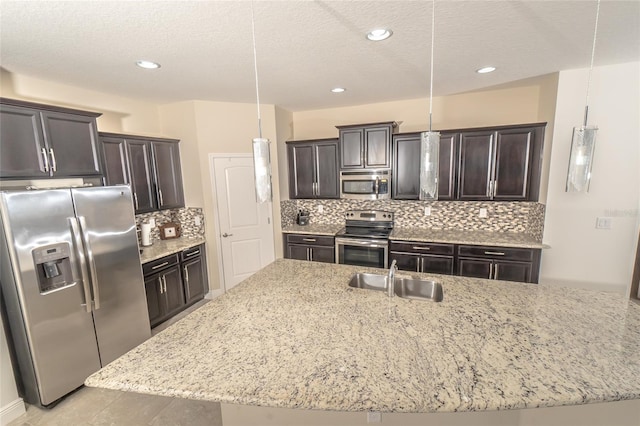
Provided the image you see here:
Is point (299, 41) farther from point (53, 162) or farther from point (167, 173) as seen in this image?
point (167, 173)

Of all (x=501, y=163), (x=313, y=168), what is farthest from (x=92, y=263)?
(x=501, y=163)

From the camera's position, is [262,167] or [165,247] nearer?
[262,167]

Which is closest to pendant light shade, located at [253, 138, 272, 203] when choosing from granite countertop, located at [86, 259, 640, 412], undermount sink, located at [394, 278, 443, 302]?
granite countertop, located at [86, 259, 640, 412]

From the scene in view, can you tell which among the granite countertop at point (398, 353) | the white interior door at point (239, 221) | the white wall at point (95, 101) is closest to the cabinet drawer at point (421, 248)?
the granite countertop at point (398, 353)

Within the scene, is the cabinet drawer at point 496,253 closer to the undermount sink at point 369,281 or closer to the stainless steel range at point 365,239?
the stainless steel range at point 365,239

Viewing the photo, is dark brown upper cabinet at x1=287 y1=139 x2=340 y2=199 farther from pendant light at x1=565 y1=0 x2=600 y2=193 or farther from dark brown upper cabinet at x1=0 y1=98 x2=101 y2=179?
pendant light at x1=565 y1=0 x2=600 y2=193

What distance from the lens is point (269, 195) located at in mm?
1605

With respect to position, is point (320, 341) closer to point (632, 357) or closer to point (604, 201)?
point (632, 357)

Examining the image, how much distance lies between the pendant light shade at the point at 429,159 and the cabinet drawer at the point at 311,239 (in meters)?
2.45

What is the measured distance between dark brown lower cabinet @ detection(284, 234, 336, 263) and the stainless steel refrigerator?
206 cm

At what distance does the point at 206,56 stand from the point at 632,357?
3.14 m

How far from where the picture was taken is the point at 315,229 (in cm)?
414

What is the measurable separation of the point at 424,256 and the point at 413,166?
119 cm

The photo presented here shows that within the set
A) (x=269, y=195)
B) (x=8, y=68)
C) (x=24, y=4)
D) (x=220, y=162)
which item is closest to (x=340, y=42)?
(x=269, y=195)
